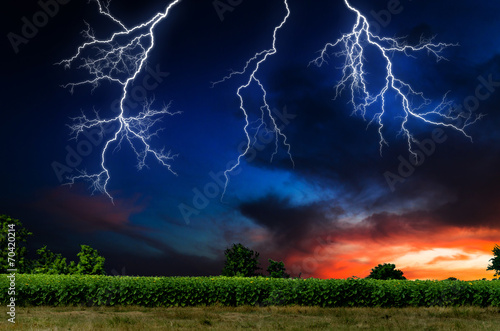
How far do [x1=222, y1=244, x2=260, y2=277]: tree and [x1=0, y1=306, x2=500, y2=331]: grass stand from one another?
4389 mm

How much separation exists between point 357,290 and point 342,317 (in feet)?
7.47

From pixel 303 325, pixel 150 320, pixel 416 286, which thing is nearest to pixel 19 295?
pixel 150 320

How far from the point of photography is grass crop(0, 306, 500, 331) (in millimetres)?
8617

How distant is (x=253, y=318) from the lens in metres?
10.0

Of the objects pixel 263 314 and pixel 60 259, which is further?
pixel 60 259

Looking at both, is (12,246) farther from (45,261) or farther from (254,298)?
(254,298)

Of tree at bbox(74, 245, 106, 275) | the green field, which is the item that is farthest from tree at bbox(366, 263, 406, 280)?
tree at bbox(74, 245, 106, 275)

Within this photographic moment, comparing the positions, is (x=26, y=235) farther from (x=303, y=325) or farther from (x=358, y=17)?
(x=358, y=17)

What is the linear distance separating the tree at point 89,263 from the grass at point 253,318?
504cm

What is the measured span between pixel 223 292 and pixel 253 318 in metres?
2.15

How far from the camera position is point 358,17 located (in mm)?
16516

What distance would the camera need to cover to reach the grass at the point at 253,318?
8.62 metres

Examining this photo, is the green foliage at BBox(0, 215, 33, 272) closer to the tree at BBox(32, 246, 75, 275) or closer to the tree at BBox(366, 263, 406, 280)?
the tree at BBox(32, 246, 75, 275)

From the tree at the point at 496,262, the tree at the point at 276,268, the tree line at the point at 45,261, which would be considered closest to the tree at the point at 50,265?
the tree line at the point at 45,261
